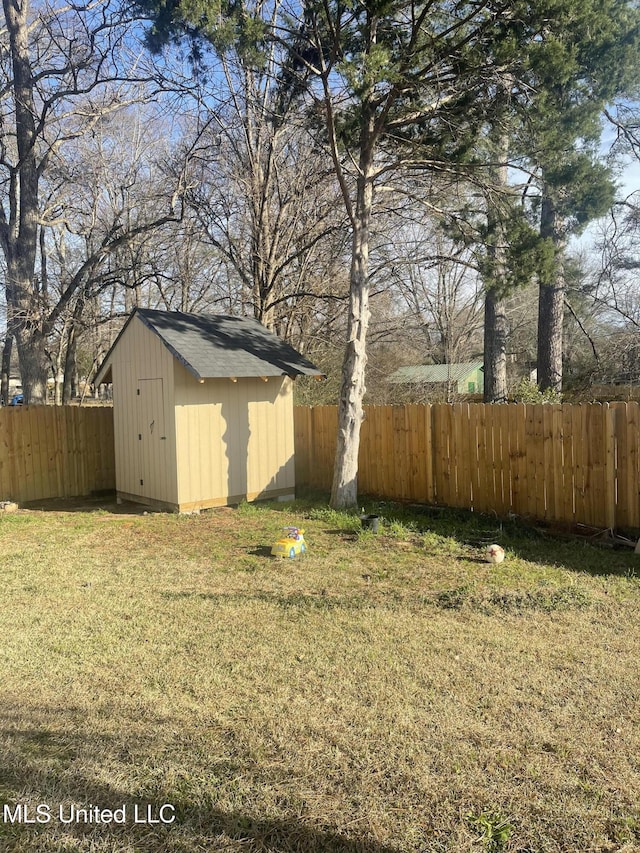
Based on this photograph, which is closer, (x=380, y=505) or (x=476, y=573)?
(x=476, y=573)

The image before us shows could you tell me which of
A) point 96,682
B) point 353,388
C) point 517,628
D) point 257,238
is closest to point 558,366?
point 353,388

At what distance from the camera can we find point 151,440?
10117 millimetres

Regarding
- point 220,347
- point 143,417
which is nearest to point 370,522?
point 220,347

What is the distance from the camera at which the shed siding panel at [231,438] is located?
9.59m

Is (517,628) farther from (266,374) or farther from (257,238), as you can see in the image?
(257,238)

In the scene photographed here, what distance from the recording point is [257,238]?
14.5 m

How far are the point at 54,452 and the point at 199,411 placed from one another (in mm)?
3679

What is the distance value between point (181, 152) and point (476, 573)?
13.5 metres

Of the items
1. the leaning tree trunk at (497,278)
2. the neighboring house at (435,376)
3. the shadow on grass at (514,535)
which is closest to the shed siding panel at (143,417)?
the shadow on grass at (514,535)

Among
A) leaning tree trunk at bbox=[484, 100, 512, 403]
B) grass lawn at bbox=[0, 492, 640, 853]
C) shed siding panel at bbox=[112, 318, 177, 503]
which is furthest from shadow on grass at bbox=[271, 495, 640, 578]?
leaning tree trunk at bbox=[484, 100, 512, 403]

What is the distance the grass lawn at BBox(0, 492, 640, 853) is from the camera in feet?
8.20

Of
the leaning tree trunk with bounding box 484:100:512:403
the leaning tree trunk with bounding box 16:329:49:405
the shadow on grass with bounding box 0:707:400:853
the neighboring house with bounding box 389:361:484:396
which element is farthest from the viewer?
the neighboring house with bounding box 389:361:484:396

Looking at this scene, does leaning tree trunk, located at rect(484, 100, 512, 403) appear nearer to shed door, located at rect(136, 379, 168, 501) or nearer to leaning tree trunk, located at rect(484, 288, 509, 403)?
leaning tree trunk, located at rect(484, 288, 509, 403)

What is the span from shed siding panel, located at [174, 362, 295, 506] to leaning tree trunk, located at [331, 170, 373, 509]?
1585 mm
